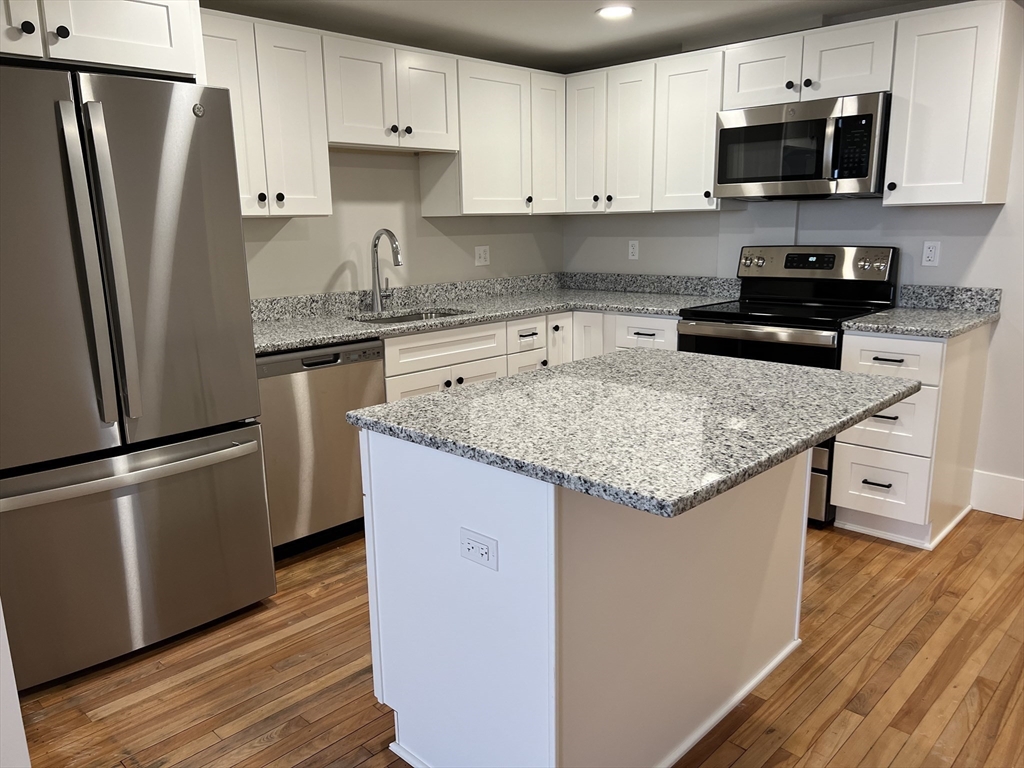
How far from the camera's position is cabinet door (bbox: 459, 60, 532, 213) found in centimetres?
378

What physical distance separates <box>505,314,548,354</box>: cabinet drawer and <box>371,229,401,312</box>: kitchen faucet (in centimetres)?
65

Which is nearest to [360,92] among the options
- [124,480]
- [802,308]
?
[124,480]

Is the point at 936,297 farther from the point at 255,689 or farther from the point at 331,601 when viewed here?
the point at 255,689

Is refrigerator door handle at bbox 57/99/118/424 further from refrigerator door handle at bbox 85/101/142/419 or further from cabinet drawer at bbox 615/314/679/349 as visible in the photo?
cabinet drawer at bbox 615/314/679/349

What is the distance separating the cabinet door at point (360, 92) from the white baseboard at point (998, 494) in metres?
3.15

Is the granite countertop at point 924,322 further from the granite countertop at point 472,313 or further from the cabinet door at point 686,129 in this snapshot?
the cabinet door at point 686,129

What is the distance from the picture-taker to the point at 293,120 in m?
3.08

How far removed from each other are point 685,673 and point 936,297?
7.95ft

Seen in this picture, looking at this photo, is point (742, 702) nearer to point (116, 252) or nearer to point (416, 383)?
point (416, 383)

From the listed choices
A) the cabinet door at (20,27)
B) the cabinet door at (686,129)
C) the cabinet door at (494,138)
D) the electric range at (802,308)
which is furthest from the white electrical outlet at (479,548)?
the cabinet door at (686,129)

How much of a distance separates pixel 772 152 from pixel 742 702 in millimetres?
2416

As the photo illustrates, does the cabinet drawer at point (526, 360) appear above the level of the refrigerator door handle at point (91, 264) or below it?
below

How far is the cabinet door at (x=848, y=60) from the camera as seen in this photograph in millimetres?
3109

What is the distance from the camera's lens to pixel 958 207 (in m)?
3.28
